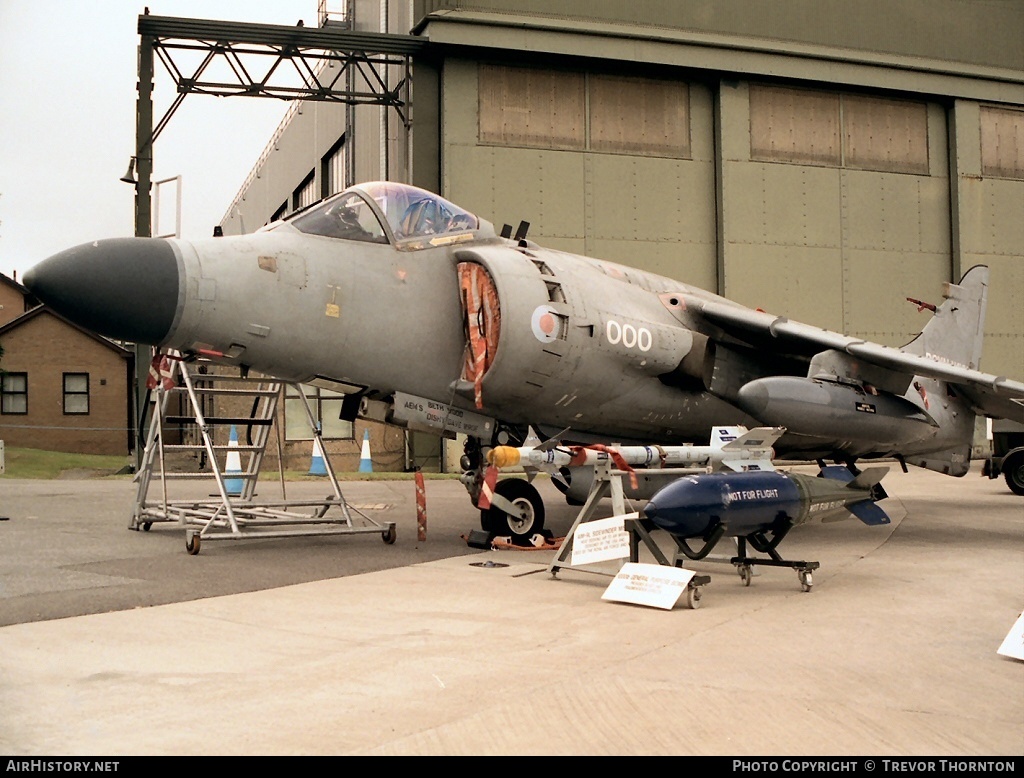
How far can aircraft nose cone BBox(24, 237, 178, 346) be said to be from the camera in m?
7.04

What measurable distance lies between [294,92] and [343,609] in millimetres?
17584

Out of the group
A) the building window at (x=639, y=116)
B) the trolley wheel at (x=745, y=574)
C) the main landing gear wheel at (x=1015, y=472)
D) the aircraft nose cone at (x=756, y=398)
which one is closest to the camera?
the trolley wheel at (x=745, y=574)

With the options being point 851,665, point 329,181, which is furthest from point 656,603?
point 329,181

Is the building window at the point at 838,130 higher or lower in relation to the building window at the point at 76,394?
higher

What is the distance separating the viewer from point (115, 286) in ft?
23.4

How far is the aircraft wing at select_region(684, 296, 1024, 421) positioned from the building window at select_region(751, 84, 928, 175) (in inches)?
522

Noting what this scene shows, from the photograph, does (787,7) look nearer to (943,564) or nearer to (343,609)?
(943,564)

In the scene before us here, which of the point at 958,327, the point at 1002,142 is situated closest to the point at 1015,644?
the point at 958,327

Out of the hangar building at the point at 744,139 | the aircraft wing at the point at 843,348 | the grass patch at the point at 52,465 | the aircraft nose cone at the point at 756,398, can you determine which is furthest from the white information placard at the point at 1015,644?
the grass patch at the point at 52,465

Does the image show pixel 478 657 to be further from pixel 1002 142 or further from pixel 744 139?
pixel 1002 142

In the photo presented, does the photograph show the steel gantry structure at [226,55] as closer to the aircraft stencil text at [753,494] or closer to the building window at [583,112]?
the building window at [583,112]

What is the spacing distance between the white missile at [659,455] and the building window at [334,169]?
21.2m

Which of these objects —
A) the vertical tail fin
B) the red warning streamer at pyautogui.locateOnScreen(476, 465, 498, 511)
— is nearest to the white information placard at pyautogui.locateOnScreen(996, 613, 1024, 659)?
the red warning streamer at pyautogui.locateOnScreen(476, 465, 498, 511)

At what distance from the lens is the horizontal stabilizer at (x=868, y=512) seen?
8062 mm
